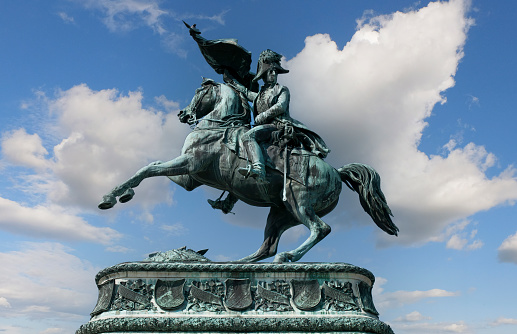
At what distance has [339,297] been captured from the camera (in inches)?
369

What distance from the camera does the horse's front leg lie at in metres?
10.3

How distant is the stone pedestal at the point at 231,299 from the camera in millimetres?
8867

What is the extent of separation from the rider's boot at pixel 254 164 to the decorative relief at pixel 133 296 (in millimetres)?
2444

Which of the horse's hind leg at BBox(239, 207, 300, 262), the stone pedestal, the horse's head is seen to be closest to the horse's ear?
the horse's head

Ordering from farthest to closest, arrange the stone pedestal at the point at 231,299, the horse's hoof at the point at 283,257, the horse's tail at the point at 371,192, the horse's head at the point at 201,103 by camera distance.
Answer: the horse's head at the point at 201,103 < the horse's tail at the point at 371,192 < the horse's hoof at the point at 283,257 < the stone pedestal at the point at 231,299

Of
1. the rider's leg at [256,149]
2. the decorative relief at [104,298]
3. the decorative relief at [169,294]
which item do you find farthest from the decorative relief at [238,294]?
the rider's leg at [256,149]

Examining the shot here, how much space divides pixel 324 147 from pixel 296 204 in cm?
135

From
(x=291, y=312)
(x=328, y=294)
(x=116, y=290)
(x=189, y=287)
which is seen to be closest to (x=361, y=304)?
(x=328, y=294)

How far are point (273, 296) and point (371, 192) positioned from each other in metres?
2.94

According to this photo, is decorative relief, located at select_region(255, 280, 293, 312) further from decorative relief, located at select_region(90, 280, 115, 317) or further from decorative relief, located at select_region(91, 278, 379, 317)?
decorative relief, located at select_region(90, 280, 115, 317)

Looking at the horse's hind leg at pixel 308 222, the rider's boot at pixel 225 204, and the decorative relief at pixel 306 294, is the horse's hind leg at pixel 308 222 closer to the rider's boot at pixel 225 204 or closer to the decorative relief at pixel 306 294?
the decorative relief at pixel 306 294

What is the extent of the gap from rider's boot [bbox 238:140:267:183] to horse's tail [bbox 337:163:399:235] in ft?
5.44

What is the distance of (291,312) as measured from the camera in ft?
30.0

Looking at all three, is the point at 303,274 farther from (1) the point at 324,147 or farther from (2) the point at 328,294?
(1) the point at 324,147
